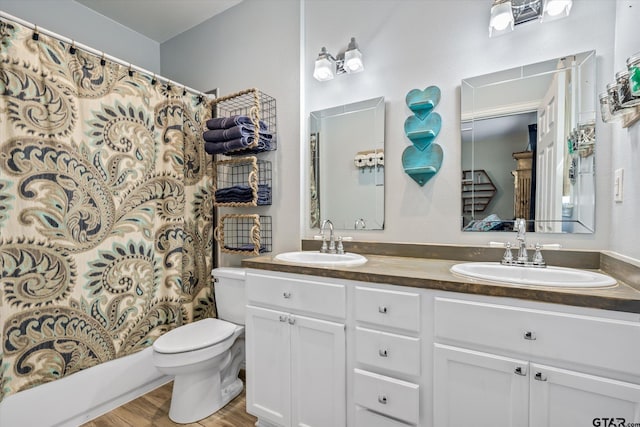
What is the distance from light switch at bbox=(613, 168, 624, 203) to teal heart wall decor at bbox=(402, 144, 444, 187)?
70 centimetres

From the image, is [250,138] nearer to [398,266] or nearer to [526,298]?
[398,266]

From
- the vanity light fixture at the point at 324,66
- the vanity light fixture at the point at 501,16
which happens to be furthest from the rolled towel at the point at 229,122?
the vanity light fixture at the point at 501,16

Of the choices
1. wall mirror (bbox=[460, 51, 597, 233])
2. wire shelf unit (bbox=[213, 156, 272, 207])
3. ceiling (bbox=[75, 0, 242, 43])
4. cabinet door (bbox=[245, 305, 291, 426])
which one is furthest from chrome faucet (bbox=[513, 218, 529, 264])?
ceiling (bbox=[75, 0, 242, 43])

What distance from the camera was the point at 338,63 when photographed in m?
1.90

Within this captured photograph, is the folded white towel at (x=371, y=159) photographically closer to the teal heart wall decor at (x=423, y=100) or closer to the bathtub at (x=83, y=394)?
the teal heart wall decor at (x=423, y=100)

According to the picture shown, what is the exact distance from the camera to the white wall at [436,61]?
4.36ft

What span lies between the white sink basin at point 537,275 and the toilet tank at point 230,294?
1.35 m

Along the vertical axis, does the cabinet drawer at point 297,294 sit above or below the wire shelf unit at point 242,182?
below

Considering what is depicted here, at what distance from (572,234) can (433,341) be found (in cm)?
85

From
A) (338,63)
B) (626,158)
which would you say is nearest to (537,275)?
(626,158)

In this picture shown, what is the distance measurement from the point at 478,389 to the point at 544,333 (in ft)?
0.96

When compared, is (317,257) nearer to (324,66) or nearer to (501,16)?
(324,66)

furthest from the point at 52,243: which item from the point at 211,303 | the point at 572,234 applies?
the point at 572,234

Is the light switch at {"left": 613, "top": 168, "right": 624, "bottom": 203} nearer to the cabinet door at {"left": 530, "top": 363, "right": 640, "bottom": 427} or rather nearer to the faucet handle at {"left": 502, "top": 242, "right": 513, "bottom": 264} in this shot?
the faucet handle at {"left": 502, "top": 242, "right": 513, "bottom": 264}
